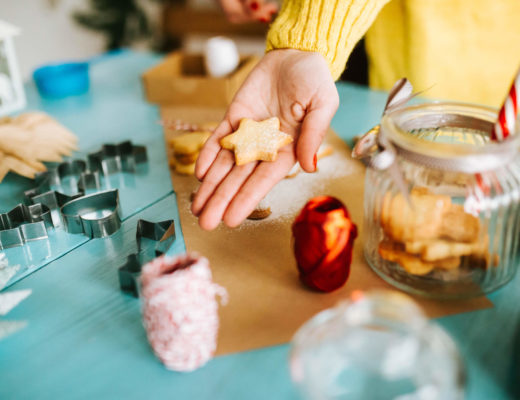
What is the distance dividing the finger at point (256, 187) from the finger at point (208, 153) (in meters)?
0.11

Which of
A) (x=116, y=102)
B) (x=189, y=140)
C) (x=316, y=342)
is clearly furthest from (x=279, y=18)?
(x=316, y=342)

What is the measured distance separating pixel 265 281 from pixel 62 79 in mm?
1359

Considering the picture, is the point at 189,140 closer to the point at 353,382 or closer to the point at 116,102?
the point at 116,102

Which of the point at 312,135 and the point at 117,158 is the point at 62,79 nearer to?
the point at 117,158

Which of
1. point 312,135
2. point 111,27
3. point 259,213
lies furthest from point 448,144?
point 111,27

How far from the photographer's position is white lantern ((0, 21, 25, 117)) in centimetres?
150

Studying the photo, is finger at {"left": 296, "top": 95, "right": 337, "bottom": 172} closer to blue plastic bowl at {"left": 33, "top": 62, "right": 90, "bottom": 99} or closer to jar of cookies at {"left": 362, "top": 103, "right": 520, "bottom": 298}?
jar of cookies at {"left": 362, "top": 103, "right": 520, "bottom": 298}

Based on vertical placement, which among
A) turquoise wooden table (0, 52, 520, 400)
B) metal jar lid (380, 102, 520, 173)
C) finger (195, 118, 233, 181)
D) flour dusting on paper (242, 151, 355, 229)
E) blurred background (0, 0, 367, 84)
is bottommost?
turquoise wooden table (0, 52, 520, 400)

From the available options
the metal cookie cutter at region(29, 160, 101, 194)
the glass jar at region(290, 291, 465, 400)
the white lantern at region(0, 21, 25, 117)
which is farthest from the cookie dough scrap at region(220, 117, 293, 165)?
the white lantern at region(0, 21, 25, 117)

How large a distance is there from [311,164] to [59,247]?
0.54m

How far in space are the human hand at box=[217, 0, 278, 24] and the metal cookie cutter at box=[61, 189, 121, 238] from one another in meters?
0.85

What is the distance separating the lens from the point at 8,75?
1.58 m

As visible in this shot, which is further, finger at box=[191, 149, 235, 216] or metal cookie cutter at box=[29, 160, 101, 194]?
metal cookie cutter at box=[29, 160, 101, 194]

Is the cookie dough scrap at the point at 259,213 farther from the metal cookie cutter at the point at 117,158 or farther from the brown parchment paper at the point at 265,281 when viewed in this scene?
the metal cookie cutter at the point at 117,158
